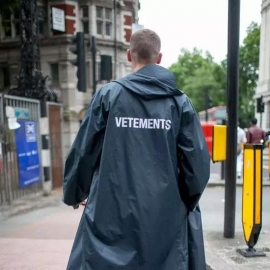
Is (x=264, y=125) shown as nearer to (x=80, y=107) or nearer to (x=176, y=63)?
(x=80, y=107)

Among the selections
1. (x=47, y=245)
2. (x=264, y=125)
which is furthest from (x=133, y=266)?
(x=264, y=125)

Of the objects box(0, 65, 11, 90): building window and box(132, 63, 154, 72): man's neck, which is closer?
box(132, 63, 154, 72): man's neck

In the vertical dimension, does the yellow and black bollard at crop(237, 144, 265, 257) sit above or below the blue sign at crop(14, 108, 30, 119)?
below

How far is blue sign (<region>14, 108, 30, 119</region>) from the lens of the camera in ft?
23.0

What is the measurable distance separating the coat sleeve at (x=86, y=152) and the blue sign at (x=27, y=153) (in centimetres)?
537

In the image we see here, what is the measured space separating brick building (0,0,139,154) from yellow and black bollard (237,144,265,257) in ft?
61.0

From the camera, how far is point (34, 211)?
6.65 metres

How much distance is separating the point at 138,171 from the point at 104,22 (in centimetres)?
2360

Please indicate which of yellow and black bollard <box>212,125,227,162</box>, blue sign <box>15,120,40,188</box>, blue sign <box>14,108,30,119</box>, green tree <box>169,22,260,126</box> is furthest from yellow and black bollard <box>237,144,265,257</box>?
green tree <box>169,22,260,126</box>

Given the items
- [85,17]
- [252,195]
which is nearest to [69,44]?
[85,17]

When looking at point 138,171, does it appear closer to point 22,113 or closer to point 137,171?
point 137,171

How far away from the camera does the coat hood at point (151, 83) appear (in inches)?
73.6

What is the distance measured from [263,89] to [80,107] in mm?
19755

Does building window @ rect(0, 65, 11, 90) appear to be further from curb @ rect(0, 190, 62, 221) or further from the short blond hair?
the short blond hair
